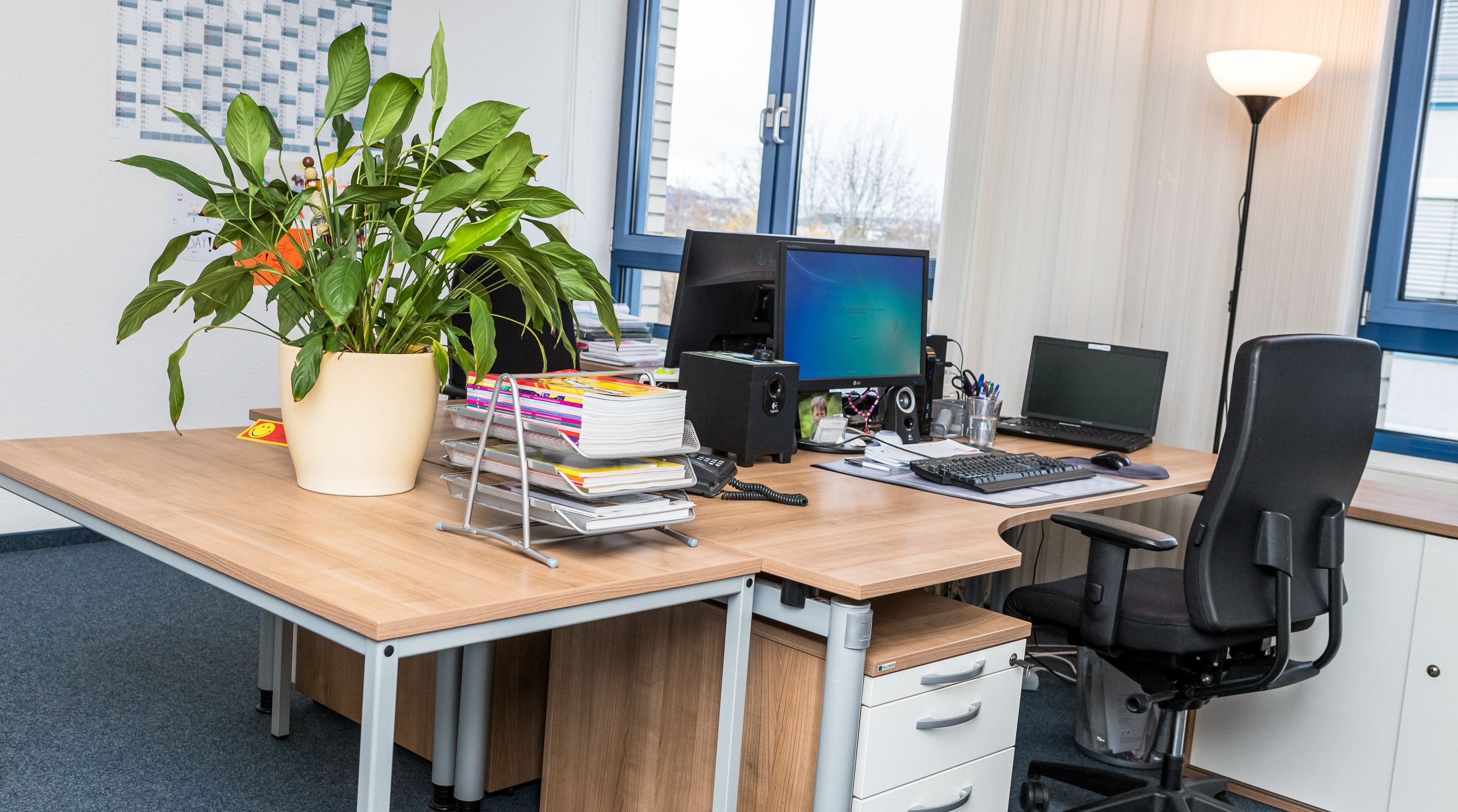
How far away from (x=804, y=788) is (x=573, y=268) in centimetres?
86

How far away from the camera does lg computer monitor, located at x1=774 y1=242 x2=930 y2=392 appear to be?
259 centimetres

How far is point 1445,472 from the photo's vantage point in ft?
10.4

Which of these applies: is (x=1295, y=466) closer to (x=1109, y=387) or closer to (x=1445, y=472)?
(x=1109, y=387)

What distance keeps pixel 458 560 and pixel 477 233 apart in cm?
45

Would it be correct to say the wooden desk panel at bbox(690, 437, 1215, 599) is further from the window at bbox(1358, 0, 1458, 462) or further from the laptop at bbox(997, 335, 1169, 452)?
the window at bbox(1358, 0, 1458, 462)

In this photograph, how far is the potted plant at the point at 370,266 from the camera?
5.71 ft

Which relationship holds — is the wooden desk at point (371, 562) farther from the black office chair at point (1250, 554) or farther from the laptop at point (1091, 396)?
the laptop at point (1091, 396)

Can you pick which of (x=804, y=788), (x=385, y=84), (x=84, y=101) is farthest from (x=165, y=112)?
(x=804, y=788)

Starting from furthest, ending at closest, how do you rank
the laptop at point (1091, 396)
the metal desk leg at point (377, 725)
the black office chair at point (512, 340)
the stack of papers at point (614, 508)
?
the laptop at point (1091, 396)
the black office chair at point (512, 340)
the stack of papers at point (614, 508)
the metal desk leg at point (377, 725)

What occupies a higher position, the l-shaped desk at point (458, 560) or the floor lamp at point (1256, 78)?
the floor lamp at point (1256, 78)

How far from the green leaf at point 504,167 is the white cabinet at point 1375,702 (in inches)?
77.9

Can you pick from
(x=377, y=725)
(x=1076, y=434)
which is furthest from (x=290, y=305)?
(x=1076, y=434)

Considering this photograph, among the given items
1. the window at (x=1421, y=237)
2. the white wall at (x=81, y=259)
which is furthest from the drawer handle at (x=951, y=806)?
the white wall at (x=81, y=259)

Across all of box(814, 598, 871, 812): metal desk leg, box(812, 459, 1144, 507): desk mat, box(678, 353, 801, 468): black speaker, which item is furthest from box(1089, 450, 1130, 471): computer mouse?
box(814, 598, 871, 812): metal desk leg
